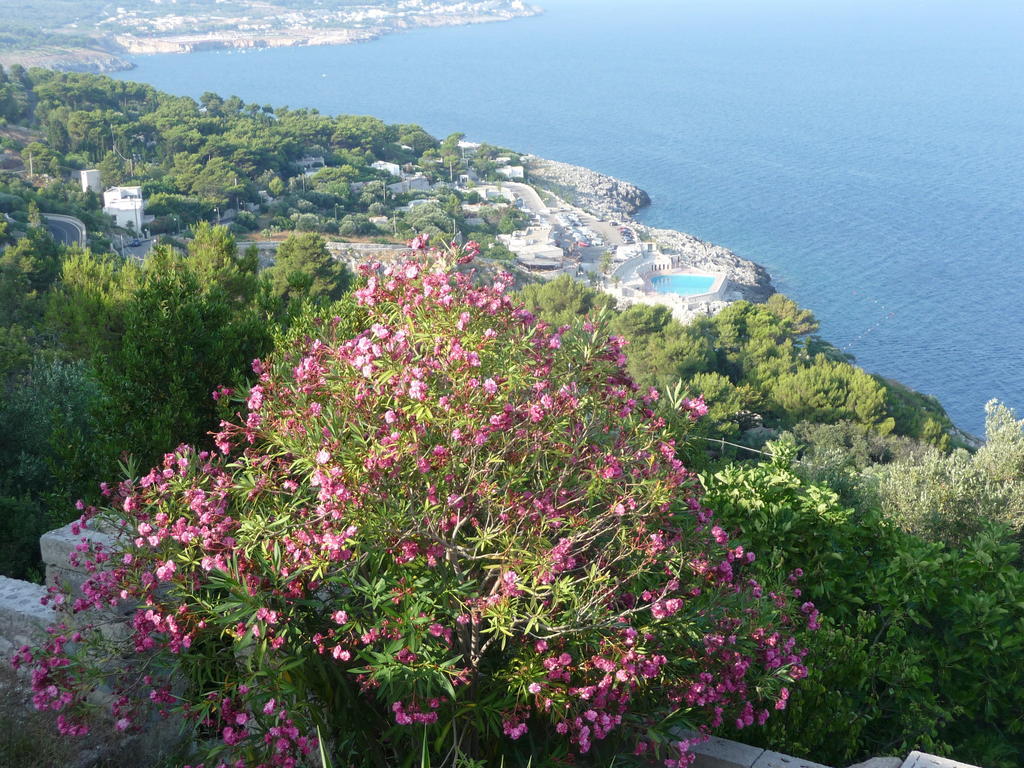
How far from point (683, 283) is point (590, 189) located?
717 inches

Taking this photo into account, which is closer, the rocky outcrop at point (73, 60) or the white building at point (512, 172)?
the white building at point (512, 172)

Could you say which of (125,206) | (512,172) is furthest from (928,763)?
(512,172)

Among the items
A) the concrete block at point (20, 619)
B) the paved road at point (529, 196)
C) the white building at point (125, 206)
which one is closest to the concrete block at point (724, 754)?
the concrete block at point (20, 619)

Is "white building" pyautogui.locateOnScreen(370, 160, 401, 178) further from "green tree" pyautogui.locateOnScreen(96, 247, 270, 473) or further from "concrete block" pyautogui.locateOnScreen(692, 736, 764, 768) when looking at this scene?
"concrete block" pyautogui.locateOnScreen(692, 736, 764, 768)

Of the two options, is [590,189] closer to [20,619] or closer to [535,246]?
[535,246]

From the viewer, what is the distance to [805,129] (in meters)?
75.4

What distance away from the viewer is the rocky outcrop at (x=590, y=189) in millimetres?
55056

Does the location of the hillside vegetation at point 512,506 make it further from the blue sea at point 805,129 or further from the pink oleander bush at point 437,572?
the blue sea at point 805,129

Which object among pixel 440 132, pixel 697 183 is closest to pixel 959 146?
pixel 697 183

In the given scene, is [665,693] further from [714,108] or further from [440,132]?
[714,108]

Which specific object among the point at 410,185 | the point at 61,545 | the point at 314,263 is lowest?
the point at 410,185

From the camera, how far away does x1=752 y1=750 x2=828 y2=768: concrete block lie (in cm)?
273

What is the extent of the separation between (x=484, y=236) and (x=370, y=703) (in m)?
42.3

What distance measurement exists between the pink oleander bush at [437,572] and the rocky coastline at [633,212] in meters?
36.6
